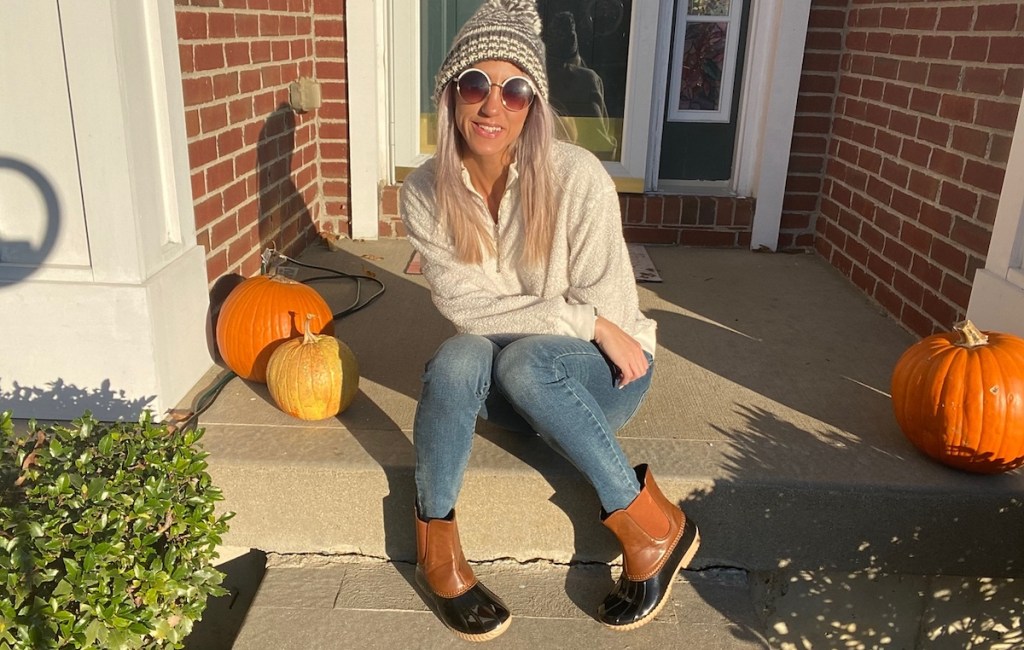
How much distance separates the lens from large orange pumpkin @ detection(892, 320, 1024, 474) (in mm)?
2049

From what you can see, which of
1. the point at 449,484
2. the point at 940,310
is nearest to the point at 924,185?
the point at 940,310

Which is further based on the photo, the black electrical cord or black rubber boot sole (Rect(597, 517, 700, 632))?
the black electrical cord

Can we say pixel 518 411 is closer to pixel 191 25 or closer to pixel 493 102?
pixel 493 102

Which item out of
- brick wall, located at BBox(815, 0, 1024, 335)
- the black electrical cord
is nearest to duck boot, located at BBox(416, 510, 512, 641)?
the black electrical cord

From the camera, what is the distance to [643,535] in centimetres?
195

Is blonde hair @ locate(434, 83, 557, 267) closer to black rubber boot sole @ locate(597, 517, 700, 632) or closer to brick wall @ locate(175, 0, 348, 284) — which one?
black rubber boot sole @ locate(597, 517, 700, 632)

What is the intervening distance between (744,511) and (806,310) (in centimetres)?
152

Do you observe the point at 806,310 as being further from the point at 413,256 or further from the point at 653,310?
the point at 413,256

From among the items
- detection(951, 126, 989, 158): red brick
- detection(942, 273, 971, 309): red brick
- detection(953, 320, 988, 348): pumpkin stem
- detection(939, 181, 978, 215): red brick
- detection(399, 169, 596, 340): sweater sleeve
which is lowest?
detection(942, 273, 971, 309): red brick

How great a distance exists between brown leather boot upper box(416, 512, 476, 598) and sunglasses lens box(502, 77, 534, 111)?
100cm

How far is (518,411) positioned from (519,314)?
252mm

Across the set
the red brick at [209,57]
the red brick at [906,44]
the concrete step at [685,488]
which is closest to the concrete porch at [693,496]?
the concrete step at [685,488]

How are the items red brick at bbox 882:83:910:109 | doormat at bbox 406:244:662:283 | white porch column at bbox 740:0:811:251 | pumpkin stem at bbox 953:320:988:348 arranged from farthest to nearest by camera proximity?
white porch column at bbox 740:0:811:251 < doormat at bbox 406:244:662:283 < red brick at bbox 882:83:910:109 < pumpkin stem at bbox 953:320:988:348

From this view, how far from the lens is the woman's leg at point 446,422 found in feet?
6.33
